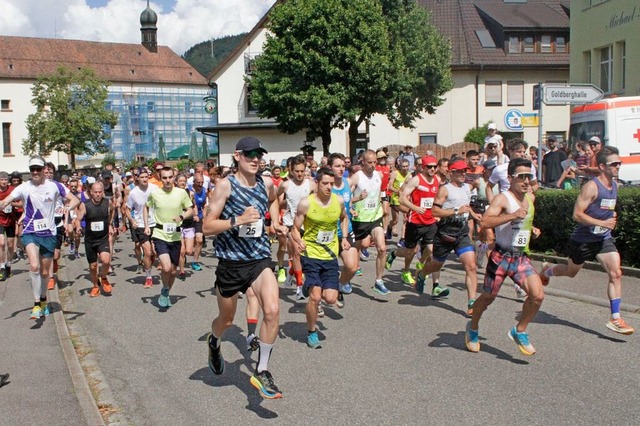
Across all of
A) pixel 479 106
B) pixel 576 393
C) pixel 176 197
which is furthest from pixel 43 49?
pixel 576 393

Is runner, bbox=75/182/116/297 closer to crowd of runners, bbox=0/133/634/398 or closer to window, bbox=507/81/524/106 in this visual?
crowd of runners, bbox=0/133/634/398

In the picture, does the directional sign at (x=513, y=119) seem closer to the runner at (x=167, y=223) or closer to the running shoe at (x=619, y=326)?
the runner at (x=167, y=223)

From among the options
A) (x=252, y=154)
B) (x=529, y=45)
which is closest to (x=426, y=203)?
(x=252, y=154)

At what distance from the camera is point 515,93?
48375 millimetres

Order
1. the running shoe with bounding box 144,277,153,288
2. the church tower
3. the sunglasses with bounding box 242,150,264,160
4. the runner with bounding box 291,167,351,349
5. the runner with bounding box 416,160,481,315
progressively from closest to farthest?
the sunglasses with bounding box 242,150,264,160, the runner with bounding box 291,167,351,349, the runner with bounding box 416,160,481,315, the running shoe with bounding box 144,277,153,288, the church tower

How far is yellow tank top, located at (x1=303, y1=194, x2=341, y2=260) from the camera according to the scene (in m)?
8.14

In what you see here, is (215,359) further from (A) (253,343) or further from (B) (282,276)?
(B) (282,276)

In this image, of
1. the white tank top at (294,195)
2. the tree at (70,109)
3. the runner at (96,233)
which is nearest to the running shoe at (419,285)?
the white tank top at (294,195)

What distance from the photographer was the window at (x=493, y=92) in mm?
48062

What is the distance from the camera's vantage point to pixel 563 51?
4869cm

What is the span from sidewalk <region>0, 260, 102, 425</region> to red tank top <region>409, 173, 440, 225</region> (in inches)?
193

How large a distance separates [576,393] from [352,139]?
33.1 m

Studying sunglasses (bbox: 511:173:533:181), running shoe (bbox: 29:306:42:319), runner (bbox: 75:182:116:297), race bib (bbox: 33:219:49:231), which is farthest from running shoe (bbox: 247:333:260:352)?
runner (bbox: 75:182:116:297)

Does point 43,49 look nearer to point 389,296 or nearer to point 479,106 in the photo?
point 479,106
